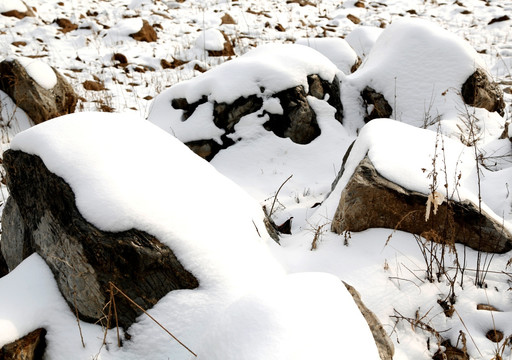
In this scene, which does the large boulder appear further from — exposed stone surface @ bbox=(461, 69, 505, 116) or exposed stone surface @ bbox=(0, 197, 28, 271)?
exposed stone surface @ bbox=(0, 197, 28, 271)

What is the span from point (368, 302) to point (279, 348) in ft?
2.62

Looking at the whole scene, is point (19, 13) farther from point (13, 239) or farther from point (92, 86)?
point (13, 239)

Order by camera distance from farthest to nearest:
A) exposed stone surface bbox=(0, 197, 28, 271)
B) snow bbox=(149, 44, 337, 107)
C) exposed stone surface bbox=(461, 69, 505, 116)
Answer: exposed stone surface bbox=(461, 69, 505, 116)
snow bbox=(149, 44, 337, 107)
exposed stone surface bbox=(0, 197, 28, 271)

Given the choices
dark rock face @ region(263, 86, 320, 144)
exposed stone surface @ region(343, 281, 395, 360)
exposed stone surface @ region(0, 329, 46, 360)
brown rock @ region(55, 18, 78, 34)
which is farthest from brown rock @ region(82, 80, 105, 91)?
exposed stone surface @ region(343, 281, 395, 360)

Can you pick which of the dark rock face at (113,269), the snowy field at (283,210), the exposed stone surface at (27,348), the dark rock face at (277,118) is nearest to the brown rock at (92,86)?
the snowy field at (283,210)

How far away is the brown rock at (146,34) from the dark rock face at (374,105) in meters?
5.16

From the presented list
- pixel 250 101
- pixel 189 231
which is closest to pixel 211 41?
pixel 250 101

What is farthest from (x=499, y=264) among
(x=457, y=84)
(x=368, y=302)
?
(x=457, y=84)

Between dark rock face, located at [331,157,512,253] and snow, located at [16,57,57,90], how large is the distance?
4.15 metres

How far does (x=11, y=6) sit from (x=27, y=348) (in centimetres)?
880

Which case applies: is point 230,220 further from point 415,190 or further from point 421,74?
point 421,74

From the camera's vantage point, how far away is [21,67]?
4.69 m

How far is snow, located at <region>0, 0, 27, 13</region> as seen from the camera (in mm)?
7887

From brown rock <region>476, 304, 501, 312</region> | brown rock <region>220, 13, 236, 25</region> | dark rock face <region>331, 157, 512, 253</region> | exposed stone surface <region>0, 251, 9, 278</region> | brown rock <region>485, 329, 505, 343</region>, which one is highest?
dark rock face <region>331, 157, 512, 253</region>
